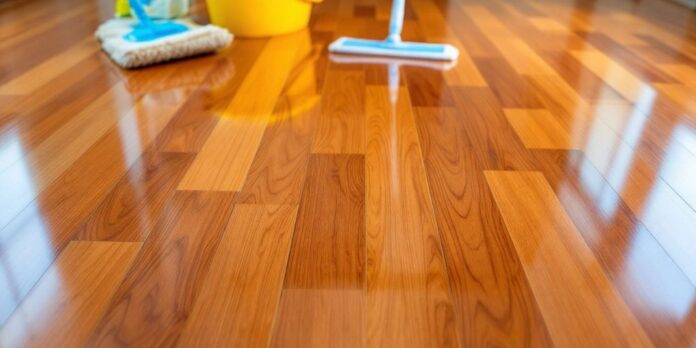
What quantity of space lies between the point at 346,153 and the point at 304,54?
2.68 ft

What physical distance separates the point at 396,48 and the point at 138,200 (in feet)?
3.67

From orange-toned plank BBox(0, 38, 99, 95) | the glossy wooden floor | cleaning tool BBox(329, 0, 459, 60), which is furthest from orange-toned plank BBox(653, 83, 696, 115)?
orange-toned plank BBox(0, 38, 99, 95)

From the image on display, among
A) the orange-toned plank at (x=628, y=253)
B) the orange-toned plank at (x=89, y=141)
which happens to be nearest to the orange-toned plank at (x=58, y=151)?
the orange-toned plank at (x=89, y=141)

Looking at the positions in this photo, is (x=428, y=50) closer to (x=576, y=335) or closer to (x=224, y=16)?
(x=224, y=16)

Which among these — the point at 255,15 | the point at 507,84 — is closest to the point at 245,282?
the point at 507,84

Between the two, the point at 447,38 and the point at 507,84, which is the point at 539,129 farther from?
the point at 447,38

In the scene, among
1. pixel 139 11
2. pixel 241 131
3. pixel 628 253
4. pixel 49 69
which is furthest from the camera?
pixel 139 11

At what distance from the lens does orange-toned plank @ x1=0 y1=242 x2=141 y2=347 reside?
0.66m

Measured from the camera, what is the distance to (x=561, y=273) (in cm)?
79

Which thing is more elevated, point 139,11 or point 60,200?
point 139,11

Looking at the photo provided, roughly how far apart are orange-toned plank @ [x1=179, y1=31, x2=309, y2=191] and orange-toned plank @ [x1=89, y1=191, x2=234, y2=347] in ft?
0.19

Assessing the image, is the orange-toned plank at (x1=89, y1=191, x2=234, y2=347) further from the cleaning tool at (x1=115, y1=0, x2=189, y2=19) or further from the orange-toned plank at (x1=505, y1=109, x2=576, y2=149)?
the cleaning tool at (x1=115, y1=0, x2=189, y2=19)

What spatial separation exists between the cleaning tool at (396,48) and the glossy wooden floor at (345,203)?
0.19 feet

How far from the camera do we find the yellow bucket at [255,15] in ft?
6.61
